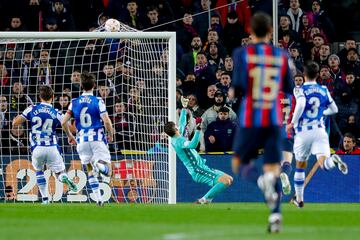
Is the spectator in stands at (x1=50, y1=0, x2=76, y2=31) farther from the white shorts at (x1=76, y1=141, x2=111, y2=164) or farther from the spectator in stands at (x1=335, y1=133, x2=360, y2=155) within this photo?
the white shorts at (x1=76, y1=141, x2=111, y2=164)

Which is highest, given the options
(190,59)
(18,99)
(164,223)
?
(190,59)

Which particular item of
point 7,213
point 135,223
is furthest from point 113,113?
point 135,223

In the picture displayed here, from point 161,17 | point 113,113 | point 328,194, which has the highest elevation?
point 161,17

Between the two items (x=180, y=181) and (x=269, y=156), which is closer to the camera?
(x=269, y=156)

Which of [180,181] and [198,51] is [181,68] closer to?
[198,51]

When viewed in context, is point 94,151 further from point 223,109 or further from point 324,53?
point 324,53

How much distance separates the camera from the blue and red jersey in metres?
12.4

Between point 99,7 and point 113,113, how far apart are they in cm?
495

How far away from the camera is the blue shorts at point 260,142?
12203mm

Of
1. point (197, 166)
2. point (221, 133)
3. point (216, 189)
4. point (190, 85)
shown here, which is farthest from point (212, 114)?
point (216, 189)

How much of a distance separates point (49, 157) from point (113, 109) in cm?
236

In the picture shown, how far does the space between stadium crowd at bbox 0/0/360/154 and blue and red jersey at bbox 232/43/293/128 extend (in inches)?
412

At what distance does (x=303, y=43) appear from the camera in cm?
2677

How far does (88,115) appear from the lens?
19.6m
